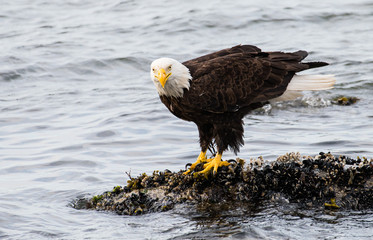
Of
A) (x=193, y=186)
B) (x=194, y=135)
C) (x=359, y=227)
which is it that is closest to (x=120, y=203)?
(x=193, y=186)

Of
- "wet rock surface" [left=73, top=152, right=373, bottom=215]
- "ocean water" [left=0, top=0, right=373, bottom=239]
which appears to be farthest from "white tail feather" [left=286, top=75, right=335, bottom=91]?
"wet rock surface" [left=73, top=152, right=373, bottom=215]

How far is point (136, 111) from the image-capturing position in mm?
10062

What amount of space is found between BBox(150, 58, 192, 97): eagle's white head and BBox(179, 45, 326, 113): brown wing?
0.10 metres

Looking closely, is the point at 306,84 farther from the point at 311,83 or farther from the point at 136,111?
the point at 136,111

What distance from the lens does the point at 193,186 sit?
18.8ft

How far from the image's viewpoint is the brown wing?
20.0 feet

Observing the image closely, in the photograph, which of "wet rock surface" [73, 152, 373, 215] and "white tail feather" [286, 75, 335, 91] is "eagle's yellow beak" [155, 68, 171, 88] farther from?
"white tail feather" [286, 75, 335, 91]

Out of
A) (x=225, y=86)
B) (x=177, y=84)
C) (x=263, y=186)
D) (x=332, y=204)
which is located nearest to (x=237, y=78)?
(x=225, y=86)

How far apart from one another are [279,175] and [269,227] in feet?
1.93

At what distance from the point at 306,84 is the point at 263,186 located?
1642 mm

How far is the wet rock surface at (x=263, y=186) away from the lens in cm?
534

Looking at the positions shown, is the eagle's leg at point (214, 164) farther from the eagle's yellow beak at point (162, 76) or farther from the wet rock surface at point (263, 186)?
the eagle's yellow beak at point (162, 76)

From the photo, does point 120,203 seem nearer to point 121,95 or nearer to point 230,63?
point 230,63

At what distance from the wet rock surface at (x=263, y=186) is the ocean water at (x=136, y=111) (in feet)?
0.45
